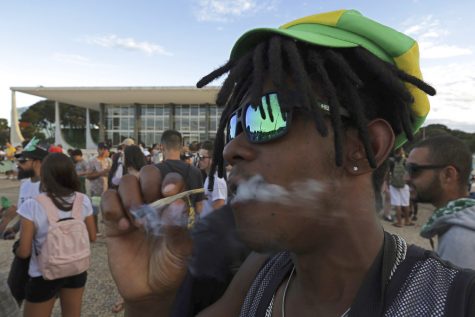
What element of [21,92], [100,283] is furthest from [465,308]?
[21,92]

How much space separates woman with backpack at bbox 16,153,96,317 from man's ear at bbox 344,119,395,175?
2.82 metres

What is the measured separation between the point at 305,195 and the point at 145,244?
24.4 inches

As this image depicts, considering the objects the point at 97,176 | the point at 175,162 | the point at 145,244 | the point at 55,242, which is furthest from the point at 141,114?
the point at 145,244

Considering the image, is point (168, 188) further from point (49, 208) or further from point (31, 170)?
point (31, 170)

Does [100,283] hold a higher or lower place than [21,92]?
lower

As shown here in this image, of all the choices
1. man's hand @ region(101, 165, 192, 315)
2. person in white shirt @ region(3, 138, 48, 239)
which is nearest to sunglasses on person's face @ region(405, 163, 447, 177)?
man's hand @ region(101, 165, 192, 315)

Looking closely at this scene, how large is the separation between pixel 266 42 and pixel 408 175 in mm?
3196

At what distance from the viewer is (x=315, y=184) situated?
1.08 m

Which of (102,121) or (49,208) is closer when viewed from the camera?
(49,208)

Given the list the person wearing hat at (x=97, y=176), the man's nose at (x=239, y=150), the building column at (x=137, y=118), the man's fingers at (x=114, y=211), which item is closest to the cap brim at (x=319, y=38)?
the man's nose at (x=239, y=150)

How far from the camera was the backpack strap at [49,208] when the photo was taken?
3084mm

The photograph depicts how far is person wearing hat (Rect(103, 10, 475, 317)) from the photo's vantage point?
1.06 meters

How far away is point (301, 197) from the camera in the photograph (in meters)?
1.06

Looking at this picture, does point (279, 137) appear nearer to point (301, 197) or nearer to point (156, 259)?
point (301, 197)
